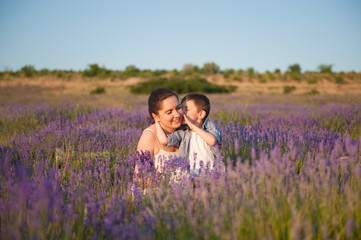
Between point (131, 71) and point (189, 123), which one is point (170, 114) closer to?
point (189, 123)

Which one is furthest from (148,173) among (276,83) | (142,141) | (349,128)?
(276,83)

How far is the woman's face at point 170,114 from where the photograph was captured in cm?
261

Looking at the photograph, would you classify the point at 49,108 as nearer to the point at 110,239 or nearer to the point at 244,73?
the point at 110,239

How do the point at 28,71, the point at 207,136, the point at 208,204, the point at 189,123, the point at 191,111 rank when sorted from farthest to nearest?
the point at 28,71
the point at 191,111
the point at 189,123
the point at 207,136
the point at 208,204

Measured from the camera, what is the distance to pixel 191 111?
2648 millimetres

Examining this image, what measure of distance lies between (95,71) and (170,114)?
37.7 metres

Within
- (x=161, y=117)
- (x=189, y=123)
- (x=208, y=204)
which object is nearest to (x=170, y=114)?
(x=161, y=117)

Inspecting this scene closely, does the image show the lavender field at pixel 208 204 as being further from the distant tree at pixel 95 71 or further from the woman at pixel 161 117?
the distant tree at pixel 95 71

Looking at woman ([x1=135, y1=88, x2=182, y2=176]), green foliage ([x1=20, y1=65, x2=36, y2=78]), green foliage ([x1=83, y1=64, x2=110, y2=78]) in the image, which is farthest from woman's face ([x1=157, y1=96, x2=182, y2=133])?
green foliage ([x1=20, y1=65, x2=36, y2=78])

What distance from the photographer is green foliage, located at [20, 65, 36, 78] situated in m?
34.5

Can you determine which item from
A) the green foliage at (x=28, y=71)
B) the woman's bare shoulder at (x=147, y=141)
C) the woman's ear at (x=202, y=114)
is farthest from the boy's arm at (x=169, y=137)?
the green foliage at (x=28, y=71)

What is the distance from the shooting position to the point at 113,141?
3.98 metres

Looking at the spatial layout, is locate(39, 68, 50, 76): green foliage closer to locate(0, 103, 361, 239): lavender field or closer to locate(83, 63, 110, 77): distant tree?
locate(83, 63, 110, 77): distant tree

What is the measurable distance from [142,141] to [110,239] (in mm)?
1161
